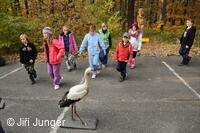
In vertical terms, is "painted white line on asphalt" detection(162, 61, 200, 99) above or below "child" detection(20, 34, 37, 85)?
below

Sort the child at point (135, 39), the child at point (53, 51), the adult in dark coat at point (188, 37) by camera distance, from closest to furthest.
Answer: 1. the child at point (53, 51)
2. the child at point (135, 39)
3. the adult in dark coat at point (188, 37)

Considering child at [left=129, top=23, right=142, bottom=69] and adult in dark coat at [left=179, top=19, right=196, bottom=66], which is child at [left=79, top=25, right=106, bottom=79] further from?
adult in dark coat at [left=179, top=19, right=196, bottom=66]

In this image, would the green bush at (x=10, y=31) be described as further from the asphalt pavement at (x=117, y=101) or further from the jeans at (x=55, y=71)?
the jeans at (x=55, y=71)

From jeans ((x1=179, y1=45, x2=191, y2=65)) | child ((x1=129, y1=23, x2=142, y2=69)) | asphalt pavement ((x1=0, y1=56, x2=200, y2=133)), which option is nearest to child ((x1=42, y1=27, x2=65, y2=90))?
asphalt pavement ((x1=0, y1=56, x2=200, y2=133))

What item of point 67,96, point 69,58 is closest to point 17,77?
point 69,58

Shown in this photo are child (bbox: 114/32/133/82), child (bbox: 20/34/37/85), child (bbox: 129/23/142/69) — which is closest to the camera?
child (bbox: 20/34/37/85)

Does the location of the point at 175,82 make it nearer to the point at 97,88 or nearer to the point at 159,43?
the point at 97,88

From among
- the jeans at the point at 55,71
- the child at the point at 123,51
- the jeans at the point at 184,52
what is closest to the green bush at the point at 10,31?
the jeans at the point at 55,71

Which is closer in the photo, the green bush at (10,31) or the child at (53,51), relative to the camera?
the child at (53,51)

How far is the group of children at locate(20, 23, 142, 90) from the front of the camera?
9.29m

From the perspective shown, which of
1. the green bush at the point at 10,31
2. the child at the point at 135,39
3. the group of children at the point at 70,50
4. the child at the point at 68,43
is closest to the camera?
the group of children at the point at 70,50

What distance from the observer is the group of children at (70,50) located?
30.5ft

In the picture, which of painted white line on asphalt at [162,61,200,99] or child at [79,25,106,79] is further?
child at [79,25,106,79]

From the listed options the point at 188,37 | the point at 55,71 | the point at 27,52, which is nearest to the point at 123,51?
the point at 55,71
